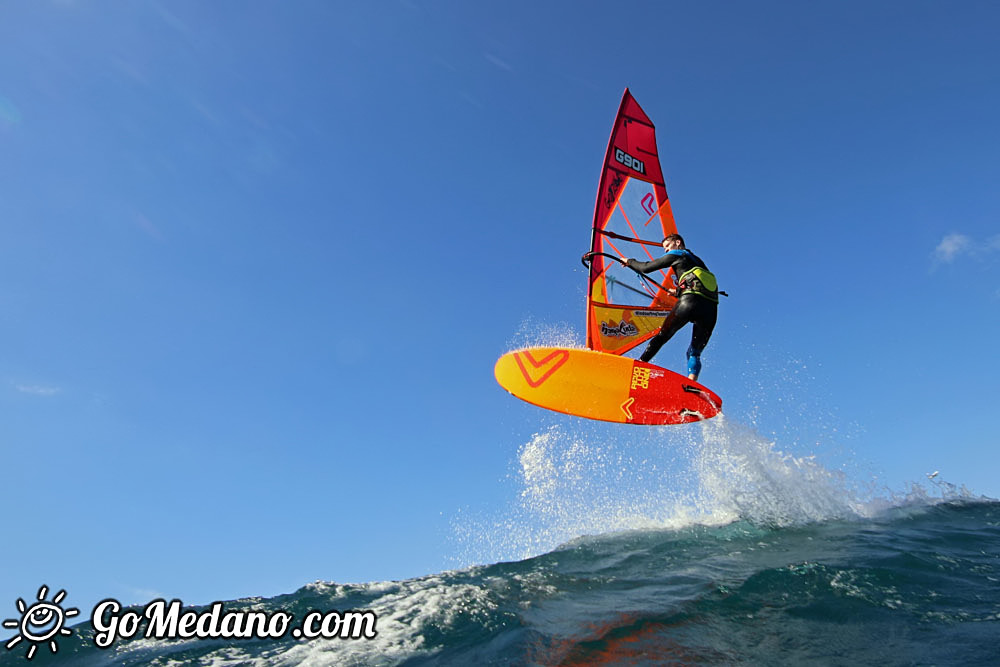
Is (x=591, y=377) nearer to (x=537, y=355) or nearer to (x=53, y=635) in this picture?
(x=537, y=355)

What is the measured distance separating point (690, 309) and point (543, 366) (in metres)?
2.27

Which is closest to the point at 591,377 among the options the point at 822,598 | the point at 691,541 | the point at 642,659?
the point at 691,541

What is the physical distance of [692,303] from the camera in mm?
7309

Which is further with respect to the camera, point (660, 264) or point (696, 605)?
point (660, 264)

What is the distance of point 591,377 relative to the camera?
7.73 m

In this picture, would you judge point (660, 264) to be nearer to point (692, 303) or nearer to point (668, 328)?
point (692, 303)

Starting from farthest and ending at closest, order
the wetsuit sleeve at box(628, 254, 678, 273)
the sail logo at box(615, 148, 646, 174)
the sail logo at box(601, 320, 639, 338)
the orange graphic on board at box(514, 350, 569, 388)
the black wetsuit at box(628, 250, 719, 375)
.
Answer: the sail logo at box(615, 148, 646, 174) < the sail logo at box(601, 320, 639, 338) < the orange graphic on board at box(514, 350, 569, 388) < the wetsuit sleeve at box(628, 254, 678, 273) < the black wetsuit at box(628, 250, 719, 375)

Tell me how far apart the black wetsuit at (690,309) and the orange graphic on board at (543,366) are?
1.23m

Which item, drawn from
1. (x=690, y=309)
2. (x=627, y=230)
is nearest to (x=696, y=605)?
(x=690, y=309)

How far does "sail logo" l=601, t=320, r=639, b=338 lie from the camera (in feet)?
30.2

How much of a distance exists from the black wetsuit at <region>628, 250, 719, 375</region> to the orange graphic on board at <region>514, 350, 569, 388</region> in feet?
4.04

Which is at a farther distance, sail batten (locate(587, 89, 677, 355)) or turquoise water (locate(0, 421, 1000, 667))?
sail batten (locate(587, 89, 677, 355))

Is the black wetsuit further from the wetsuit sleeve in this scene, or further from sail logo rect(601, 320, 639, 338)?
sail logo rect(601, 320, 639, 338)

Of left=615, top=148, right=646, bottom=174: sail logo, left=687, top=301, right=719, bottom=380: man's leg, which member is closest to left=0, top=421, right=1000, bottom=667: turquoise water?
left=687, top=301, right=719, bottom=380: man's leg
